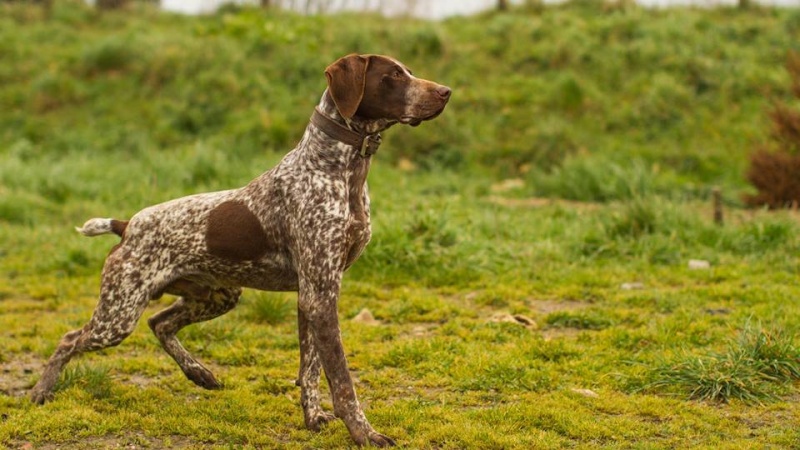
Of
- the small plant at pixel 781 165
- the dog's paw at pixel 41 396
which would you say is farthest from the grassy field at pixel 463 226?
the small plant at pixel 781 165

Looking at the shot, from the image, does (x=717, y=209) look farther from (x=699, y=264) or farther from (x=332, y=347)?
(x=332, y=347)

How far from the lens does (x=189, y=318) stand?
20.2 ft

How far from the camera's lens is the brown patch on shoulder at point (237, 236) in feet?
17.9

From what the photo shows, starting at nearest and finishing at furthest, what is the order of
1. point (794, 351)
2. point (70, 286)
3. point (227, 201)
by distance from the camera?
point (227, 201) < point (794, 351) < point (70, 286)

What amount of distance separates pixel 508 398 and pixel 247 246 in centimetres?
193

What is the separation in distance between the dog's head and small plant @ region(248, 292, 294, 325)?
3.05 m

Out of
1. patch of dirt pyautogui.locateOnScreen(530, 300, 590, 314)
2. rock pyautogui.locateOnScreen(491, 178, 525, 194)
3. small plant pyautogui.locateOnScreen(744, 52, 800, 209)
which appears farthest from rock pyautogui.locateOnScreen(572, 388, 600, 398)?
rock pyautogui.locateOnScreen(491, 178, 525, 194)

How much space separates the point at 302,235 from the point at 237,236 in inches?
19.0

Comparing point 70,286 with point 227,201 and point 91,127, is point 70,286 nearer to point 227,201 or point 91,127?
point 227,201

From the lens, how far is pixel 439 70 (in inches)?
714

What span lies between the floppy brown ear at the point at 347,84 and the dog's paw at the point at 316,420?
5.79 ft

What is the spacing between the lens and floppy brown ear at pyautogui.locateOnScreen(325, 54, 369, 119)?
509 centimetres

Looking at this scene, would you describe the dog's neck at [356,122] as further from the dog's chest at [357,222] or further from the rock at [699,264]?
the rock at [699,264]

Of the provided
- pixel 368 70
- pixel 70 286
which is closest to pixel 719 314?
pixel 368 70
